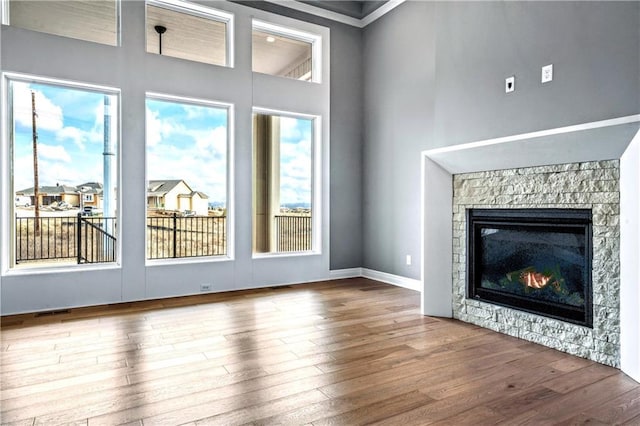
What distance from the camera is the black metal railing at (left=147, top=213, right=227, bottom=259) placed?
446 centimetres

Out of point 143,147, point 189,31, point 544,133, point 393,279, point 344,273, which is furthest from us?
point 344,273

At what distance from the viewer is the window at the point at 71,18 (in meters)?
3.84

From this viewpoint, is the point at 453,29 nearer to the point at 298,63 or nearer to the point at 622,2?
the point at 622,2

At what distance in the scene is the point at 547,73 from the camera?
2.88m

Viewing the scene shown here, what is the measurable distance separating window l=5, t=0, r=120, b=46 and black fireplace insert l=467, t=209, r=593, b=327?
412cm

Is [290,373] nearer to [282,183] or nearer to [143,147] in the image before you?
[143,147]

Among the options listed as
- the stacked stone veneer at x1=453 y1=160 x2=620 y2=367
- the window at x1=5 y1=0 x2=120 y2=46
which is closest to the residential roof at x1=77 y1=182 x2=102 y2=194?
the window at x1=5 y1=0 x2=120 y2=46

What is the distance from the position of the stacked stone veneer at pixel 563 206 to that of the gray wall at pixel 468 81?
0.36m

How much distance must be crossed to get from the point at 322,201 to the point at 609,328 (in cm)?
358

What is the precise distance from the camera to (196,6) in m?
4.59

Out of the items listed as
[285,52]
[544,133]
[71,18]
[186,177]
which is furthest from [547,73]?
[71,18]

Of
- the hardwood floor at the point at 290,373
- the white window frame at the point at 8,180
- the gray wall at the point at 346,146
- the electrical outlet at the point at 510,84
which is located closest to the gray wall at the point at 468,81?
the electrical outlet at the point at 510,84

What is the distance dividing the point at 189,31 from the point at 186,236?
239cm

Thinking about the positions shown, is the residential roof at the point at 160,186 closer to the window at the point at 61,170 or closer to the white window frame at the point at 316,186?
the window at the point at 61,170
